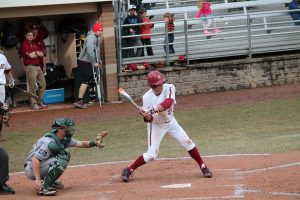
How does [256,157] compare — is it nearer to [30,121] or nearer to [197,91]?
[30,121]

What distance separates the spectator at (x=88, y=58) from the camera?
2064cm

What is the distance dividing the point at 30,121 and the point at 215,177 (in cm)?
862

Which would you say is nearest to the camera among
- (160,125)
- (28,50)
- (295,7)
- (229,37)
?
(160,125)

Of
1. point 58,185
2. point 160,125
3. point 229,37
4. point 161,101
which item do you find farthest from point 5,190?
point 229,37

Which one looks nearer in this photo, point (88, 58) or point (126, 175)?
point (126, 175)

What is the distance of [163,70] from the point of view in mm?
22047

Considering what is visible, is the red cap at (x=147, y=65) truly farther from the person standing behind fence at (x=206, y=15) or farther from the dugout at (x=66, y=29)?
the person standing behind fence at (x=206, y=15)

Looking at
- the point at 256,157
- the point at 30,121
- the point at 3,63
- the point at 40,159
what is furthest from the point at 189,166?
the point at 30,121

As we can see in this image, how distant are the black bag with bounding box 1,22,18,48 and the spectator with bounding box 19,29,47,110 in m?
0.71

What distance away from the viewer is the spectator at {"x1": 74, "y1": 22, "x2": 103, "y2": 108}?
2064 centimetres

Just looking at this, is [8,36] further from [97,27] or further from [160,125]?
Result: [160,125]

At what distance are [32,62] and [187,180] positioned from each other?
9.85 meters

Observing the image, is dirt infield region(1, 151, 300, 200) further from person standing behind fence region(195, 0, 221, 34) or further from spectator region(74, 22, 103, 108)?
person standing behind fence region(195, 0, 221, 34)

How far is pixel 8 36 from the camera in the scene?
70.8 ft
